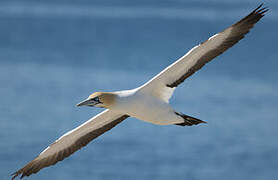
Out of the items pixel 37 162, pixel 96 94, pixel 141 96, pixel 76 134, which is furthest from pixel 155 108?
pixel 37 162

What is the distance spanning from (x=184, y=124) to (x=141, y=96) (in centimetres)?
66

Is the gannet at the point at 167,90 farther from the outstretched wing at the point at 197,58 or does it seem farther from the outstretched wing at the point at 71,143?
the outstretched wing at the point at 71,143

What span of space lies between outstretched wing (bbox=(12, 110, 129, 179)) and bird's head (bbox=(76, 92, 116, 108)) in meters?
0.77

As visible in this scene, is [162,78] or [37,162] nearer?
[162,78]

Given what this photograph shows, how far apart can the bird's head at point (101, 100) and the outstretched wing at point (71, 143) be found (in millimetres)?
772

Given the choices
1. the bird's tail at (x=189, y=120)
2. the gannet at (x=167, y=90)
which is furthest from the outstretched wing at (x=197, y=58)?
the bird's tail at (x=189, y=120)

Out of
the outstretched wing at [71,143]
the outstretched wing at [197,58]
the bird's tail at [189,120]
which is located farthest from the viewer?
the outstretched wing at [71,143]

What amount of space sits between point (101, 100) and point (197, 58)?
1.27 m

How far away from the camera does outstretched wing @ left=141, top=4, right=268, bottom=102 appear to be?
25.9 ft

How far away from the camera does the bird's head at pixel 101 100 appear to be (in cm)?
797

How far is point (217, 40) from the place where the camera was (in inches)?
317

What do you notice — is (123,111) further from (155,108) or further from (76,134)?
(76,134)

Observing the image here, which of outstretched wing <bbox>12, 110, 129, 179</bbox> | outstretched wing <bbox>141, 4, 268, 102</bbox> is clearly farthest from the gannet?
outstretched wing <bbox>12, 110, 129, 179</bbox>

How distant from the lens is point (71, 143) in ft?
29.1
